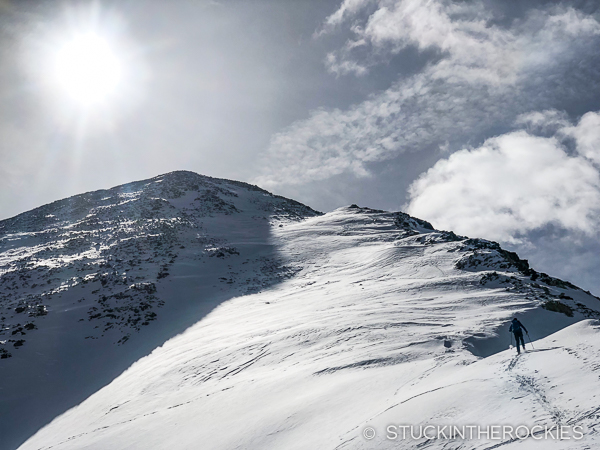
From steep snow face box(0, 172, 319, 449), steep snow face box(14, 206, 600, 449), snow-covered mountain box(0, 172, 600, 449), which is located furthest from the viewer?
steep snow face box(0, 172, 319, 449)

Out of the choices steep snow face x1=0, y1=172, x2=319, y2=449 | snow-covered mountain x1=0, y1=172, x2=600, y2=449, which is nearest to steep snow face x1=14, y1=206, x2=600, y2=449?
snow-covered mountain x1=0, y1=172, x2=600, y2=449

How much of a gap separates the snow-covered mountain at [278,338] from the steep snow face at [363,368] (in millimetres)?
76

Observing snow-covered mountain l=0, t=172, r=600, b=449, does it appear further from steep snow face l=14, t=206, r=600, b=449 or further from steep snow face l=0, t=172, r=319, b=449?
steep snow face l=0, t=172, r=319, b=449

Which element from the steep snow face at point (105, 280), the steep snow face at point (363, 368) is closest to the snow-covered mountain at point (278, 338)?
the steep snow face at point (363, 368)

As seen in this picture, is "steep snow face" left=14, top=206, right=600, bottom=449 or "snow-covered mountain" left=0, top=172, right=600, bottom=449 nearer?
"steep snow face" left=14, top=206, right=600, bottom=449

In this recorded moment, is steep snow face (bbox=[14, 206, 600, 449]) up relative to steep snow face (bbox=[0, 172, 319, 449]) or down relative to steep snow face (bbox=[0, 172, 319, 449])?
down

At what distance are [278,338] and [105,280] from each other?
2446cm

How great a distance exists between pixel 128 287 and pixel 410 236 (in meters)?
29.0

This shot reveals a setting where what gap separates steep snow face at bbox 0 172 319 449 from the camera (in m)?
22.9

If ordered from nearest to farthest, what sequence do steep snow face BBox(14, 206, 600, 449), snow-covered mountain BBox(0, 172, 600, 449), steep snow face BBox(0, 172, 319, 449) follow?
steep snow face BBox(14, 206, 600, 449) → snow-covered mountain BBox(0, 172, 600, 449) → steep snow face BBox(0, 172, 319, 449)

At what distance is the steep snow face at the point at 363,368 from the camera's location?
7836mm

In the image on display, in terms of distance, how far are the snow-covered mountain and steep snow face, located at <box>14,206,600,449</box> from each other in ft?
0.25

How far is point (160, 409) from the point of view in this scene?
542 inches

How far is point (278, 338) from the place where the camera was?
1798 centimetres
